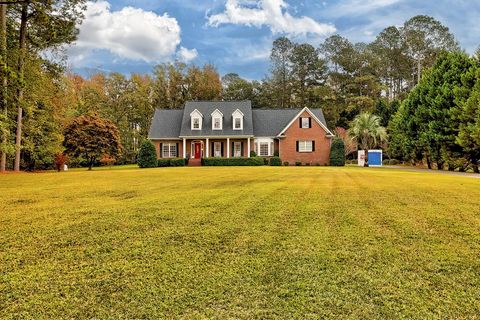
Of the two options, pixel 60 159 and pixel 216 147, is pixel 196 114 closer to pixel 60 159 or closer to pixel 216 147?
pixel 216 147

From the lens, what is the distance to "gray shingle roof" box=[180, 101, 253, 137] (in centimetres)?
3369

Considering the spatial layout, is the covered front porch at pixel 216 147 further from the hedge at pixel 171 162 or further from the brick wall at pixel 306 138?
the brick wall at pixel 306 138

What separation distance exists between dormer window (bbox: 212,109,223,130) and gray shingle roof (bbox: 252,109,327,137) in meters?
3.70

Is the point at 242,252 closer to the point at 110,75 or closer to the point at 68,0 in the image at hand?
the point at 68,0

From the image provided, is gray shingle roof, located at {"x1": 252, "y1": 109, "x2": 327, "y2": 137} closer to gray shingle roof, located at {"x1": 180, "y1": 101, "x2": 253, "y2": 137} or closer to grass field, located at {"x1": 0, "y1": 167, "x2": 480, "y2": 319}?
gray shingle roof, located at {"x1": 180, "y1": 101, "x2": 253, "y2": 137}

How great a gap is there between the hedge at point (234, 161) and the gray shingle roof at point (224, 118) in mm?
3486

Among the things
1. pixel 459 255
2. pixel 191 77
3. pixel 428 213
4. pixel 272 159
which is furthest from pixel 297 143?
pixel 459 255

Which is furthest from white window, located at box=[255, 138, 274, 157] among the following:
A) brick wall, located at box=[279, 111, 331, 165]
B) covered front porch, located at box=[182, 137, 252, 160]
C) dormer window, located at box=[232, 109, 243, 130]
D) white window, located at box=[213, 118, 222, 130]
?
white window, located at box=[213, 118, 222, 130]

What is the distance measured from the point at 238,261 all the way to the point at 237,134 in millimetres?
29686

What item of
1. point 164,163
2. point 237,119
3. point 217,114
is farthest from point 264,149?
point 164,163

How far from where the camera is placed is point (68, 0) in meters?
19.7

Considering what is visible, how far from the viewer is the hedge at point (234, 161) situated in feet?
102

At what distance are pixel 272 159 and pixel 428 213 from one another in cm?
2537

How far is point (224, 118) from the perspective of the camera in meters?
35.0
